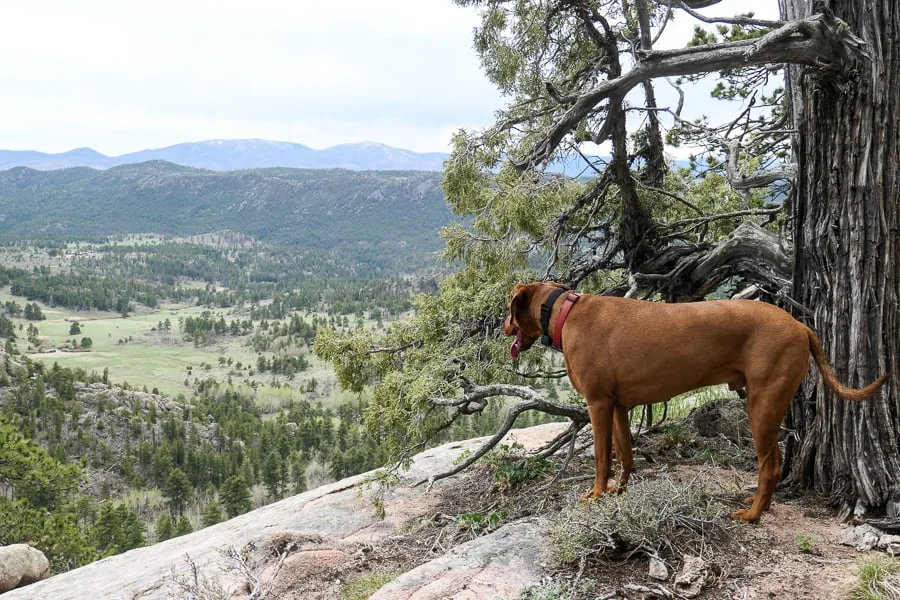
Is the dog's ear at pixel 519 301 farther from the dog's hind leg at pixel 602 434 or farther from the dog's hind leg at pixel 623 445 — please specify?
the dog's hind leg at pixel 623 445

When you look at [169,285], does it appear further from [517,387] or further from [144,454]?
[517,387]

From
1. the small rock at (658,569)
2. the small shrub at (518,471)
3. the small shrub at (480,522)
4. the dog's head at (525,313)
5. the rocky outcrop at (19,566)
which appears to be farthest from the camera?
the rocky outcrop at (19,566)

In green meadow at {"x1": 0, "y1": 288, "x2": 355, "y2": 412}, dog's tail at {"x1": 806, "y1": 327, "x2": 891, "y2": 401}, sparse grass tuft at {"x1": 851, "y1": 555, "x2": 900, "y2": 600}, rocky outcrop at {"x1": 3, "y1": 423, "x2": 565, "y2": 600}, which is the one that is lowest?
green meadow at {"x1": 0, "y1": 288, "x2": 355, "y2": 412}

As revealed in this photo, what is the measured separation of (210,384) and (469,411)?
323 ft

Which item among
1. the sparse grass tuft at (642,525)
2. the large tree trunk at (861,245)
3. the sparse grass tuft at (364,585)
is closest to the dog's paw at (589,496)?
the sparse grass tuft at (642,525)

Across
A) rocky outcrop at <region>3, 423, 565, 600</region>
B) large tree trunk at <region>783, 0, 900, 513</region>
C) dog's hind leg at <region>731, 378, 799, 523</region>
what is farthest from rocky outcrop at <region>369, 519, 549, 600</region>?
large tree trunk at <region>783, 0, 900, 513</region>

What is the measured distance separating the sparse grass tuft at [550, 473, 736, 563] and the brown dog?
45 centimetres

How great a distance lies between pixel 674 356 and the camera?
4617mm

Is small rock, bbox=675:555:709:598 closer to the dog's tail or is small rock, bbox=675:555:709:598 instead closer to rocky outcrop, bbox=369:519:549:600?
rocky outcrop, bbox=369:519:549:600

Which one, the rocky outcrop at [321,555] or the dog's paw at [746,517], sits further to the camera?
the dog's paw at [746,517]

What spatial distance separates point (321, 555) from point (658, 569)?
2769mm

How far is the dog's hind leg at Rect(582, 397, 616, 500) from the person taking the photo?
490cm

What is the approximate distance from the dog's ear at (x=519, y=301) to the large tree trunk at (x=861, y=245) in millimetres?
2335

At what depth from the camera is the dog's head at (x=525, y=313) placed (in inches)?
205
